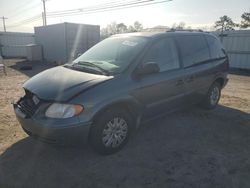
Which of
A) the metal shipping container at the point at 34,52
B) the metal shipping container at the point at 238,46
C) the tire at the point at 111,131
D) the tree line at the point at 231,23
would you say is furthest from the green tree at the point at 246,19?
the tire at the point at 111,131

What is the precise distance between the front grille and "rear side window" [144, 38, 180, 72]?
185 cm

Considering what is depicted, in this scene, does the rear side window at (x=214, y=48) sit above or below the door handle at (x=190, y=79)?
above

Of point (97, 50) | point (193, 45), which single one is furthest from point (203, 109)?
point (97, 50)

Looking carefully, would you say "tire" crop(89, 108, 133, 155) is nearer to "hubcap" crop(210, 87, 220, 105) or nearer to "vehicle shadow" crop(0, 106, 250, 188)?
"vehicle shadow" crop(0, 106, 250, 188)

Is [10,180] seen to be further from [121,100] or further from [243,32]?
[243,32]

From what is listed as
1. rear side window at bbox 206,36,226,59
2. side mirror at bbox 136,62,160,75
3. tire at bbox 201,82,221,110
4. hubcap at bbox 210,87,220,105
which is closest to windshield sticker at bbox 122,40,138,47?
side mirror at bbox 136,62,160,75

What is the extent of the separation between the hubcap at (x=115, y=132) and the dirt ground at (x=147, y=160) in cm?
22

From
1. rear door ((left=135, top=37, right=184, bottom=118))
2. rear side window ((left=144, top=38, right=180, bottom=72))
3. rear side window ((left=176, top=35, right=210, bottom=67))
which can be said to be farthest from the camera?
rear side window ((left=176, top=35, right=210, bottom=67))

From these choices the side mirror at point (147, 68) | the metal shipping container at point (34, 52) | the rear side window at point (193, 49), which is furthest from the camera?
the metal shipping container at point (34, 52)

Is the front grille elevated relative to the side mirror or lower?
lower

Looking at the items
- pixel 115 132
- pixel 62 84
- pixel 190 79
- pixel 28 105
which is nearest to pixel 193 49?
pixel 190 79

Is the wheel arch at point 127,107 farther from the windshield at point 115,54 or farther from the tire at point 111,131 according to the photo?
the windshield at point 115,54

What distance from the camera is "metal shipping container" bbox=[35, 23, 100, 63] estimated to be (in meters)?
15.9

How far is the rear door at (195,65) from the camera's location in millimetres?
4434
